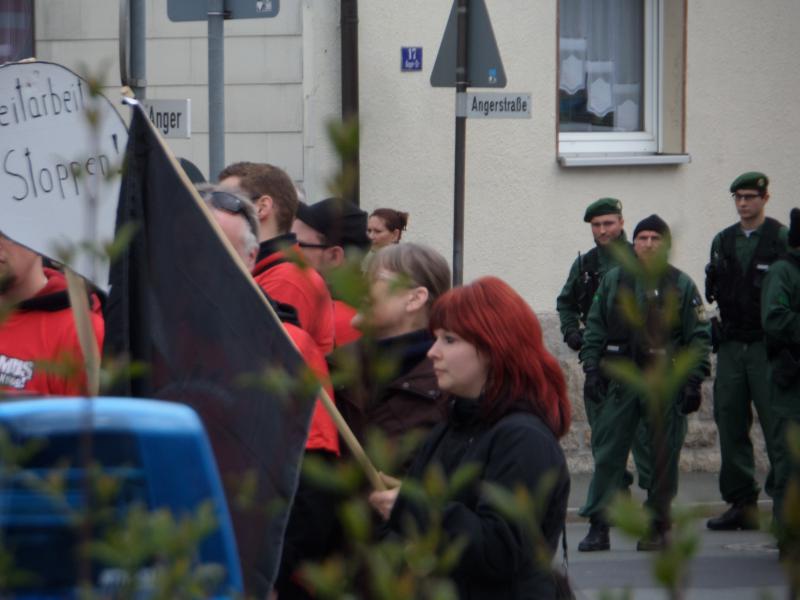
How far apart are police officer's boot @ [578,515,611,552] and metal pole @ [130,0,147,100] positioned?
10.9 feet

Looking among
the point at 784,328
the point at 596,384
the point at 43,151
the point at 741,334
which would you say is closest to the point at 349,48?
the point at 596,384

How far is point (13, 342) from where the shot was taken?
157 inches

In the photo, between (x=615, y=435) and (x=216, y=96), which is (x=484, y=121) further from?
(x=216, y=96)

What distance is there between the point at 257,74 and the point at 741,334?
3.84 m

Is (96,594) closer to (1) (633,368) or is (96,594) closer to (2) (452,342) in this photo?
(1) (633,368)

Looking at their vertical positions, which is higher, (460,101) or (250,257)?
(460,101)

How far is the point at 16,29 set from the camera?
1155 cm

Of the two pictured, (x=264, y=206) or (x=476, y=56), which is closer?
(x=264, y=206)

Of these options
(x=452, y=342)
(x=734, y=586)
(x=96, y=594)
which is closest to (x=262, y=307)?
(x=452, y=342)

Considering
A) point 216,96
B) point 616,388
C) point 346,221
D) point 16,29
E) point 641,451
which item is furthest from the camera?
point 16,29

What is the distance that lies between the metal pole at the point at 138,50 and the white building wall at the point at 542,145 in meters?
2.72

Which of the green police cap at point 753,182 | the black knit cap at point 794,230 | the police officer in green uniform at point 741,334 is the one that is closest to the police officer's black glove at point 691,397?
the police officer in green uniform at point 741,334

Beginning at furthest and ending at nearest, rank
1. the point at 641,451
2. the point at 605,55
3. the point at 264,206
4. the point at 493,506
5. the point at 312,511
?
the point at 605,55, the point at 641,451, the point at 264,206, the point at 312,511, the point at 493,506

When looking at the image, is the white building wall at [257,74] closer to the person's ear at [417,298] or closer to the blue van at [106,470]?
the person's ear at [417,298]
